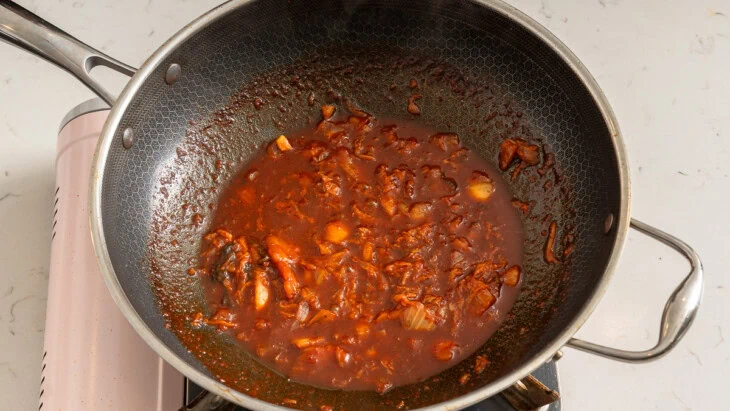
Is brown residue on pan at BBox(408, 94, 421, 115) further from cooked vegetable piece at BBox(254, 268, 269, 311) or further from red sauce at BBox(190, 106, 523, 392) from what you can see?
cooked vegetable piece at BBox(254, 268, 269, 311)

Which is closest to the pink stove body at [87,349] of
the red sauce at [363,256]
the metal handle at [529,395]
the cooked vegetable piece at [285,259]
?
the red sauce at [363,256]

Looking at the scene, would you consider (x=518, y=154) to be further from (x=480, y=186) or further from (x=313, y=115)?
(x=313, y=115)

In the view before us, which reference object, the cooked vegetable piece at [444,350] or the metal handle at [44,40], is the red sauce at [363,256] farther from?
the metal handle at [44,40]

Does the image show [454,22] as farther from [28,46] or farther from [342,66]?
[28,46]

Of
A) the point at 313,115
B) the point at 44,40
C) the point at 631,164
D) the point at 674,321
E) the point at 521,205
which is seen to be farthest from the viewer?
the point at 631,164

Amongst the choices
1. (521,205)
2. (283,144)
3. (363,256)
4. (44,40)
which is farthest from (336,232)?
(44,40)

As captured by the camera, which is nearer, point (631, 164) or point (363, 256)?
point (363, 256)

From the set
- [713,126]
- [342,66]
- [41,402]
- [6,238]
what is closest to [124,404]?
[41,402]
